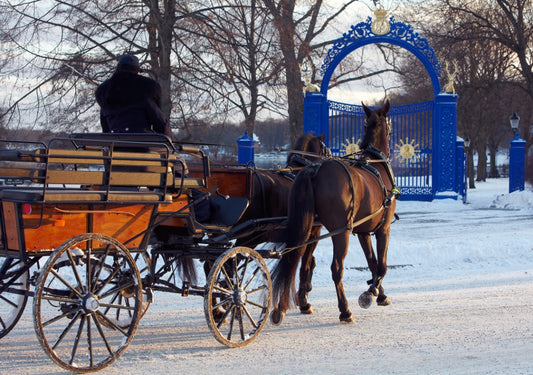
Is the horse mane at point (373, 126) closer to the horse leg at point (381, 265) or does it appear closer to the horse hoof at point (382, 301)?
the horse leg at point (381, 265)

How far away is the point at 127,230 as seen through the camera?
16.4 ft

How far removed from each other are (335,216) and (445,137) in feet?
45.7

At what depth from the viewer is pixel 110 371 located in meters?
4.58

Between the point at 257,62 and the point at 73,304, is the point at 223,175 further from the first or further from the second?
the point at 257,62

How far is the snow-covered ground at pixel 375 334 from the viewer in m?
4.70

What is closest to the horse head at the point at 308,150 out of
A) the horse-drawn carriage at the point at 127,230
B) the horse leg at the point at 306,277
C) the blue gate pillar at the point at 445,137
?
the horse-drawn carriage at the point at 127,230

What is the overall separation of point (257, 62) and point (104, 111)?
924 cm

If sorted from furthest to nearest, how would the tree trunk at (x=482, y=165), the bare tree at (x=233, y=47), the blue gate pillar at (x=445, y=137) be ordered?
the tree trunk at (x=482, y=165)
the blue gate pillar at (x=445, y=137)
the bare tree at (x=233, y=47)

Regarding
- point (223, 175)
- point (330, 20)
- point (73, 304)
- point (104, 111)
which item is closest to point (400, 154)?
point (330, 20)

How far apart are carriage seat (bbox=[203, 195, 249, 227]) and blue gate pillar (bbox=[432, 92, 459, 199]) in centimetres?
1406

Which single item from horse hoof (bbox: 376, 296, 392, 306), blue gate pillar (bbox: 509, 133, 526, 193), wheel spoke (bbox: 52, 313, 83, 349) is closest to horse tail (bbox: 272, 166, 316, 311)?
horse hoof (bbox: 376, 296, 392, 306)

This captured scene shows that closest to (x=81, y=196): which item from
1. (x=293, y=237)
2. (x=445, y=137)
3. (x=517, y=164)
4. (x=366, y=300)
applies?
(x=293, y=237)

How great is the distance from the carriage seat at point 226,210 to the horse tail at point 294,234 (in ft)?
1.65

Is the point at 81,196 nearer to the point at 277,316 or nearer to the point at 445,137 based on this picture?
the point at 277,316
